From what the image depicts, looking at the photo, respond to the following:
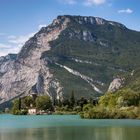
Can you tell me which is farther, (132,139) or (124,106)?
(124,106)

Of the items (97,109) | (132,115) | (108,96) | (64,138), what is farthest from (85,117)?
(64,138)

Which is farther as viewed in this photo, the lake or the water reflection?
the lake

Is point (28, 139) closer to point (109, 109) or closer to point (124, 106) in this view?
point (109, 109)

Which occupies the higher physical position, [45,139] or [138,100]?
[138,100]

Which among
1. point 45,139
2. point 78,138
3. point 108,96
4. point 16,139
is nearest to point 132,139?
point 78,138

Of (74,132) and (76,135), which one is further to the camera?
(74,132)

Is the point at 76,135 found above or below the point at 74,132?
below

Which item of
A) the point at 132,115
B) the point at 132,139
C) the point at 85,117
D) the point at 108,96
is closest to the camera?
the point at 132,139

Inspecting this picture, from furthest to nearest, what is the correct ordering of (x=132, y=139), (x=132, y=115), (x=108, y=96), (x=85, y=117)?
1. (x=108, y=96)
2. (x=85, y=117)
3. (x=132, y=115)
4. (x=132, y=139)

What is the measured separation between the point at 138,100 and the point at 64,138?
355 feet

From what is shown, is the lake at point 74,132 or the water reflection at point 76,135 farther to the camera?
the lake at point 74,132

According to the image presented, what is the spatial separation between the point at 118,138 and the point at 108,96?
12532 centimetres

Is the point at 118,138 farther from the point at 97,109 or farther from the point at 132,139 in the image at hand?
the point at 97,109

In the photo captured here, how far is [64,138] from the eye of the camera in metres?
71.9
